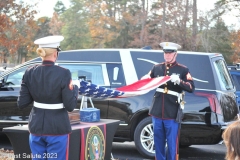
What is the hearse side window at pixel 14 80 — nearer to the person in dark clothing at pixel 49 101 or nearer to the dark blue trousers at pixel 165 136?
the dark blue trousers at pixel 165 136

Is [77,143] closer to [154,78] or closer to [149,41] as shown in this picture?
[154,78]

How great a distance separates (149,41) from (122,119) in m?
36.4

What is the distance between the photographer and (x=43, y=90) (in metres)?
4.30

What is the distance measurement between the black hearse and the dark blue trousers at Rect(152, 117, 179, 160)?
1579 millimetres

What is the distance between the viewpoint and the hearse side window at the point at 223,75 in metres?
8.09

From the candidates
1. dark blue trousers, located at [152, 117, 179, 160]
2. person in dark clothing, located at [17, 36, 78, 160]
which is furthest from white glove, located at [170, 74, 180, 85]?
person in dark clothing, located at [17, 36, 78, 160]

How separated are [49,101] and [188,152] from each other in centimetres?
531

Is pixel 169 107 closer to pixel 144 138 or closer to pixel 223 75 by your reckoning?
pixel 144 138

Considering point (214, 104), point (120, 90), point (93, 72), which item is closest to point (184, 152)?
point (214, 104)

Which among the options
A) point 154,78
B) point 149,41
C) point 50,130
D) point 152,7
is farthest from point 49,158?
point 152,7

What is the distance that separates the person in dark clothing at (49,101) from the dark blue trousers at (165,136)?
2.15 m

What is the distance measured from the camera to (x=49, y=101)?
4324 millimetres

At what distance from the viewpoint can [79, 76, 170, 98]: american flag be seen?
601 centimetres

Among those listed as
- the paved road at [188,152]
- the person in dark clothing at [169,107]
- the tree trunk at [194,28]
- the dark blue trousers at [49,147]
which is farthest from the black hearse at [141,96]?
the tree trunk at [194,28]
